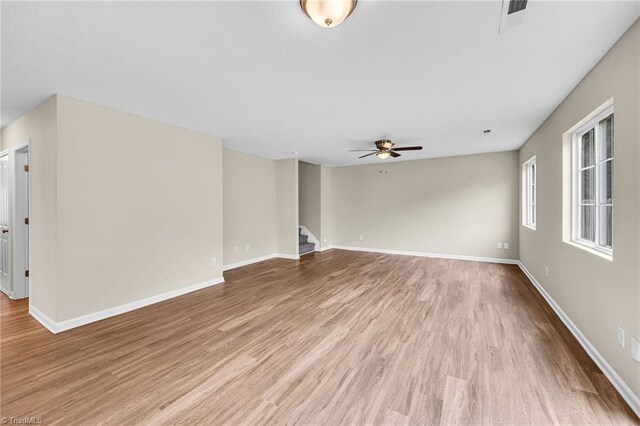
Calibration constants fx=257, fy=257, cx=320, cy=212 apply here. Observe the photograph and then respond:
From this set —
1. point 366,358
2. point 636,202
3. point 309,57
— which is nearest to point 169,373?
point 366,358

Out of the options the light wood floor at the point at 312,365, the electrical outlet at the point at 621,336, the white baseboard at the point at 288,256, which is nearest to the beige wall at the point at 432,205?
the white baseboard at the point at 288,256

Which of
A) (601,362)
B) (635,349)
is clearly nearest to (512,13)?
(635,349)

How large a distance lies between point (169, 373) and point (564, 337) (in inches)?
143

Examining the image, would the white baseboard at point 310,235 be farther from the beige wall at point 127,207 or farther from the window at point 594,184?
the window at point 594,184

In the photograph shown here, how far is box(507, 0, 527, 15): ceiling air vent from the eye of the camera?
1.46m

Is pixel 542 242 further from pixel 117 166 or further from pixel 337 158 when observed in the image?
pixel 117 166

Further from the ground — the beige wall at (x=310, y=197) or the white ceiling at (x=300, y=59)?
the white ceiling at (x=300, y=59)

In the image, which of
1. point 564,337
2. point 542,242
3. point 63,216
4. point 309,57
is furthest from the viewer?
point 542,242

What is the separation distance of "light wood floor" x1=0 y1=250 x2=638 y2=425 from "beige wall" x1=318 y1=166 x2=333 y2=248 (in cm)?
404

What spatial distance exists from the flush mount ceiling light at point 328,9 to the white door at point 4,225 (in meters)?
4.95

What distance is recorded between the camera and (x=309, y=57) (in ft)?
6.56

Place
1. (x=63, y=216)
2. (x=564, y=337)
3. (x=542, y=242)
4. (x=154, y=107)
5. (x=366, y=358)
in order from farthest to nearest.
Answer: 1. (x=542, y=242)
2. (x=154, y=107)
3. (x=63, y=216)
4. (x=564, y=337)
5. (x=366, y=358)

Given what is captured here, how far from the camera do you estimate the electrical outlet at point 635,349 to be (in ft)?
5.41

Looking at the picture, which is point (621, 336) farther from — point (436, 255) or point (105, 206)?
point (105, 206)
